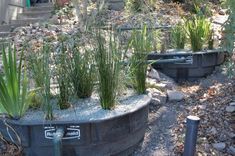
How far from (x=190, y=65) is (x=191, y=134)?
7.18 ft

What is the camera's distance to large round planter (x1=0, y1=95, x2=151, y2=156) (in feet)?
8.99

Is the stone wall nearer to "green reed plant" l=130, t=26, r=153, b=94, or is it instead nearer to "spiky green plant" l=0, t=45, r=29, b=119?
"green reed plant" l=130, t=26, r=153, b=94

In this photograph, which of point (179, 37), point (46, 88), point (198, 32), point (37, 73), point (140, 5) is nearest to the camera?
point (46, 88)

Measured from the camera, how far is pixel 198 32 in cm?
506

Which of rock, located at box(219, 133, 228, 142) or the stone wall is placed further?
the stone wall

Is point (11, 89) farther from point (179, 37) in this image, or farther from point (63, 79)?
point (179, 37)

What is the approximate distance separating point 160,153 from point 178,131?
0.36 m

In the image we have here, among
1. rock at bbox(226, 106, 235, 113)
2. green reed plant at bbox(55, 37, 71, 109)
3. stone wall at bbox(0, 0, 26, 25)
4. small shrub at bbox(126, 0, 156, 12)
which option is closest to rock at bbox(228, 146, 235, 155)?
rock at bbox(226, 106, 235, 113)

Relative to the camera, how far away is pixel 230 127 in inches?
134

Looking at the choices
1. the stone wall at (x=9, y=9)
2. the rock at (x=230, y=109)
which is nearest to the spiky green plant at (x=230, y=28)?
the rock at (x=230, y=109)

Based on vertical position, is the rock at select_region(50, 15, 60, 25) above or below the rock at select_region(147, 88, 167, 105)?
above

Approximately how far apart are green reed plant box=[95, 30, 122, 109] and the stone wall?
6011 mm

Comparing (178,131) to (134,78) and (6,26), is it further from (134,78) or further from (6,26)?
(6,26)

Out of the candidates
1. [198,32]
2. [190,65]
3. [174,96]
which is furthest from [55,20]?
[174,96]
